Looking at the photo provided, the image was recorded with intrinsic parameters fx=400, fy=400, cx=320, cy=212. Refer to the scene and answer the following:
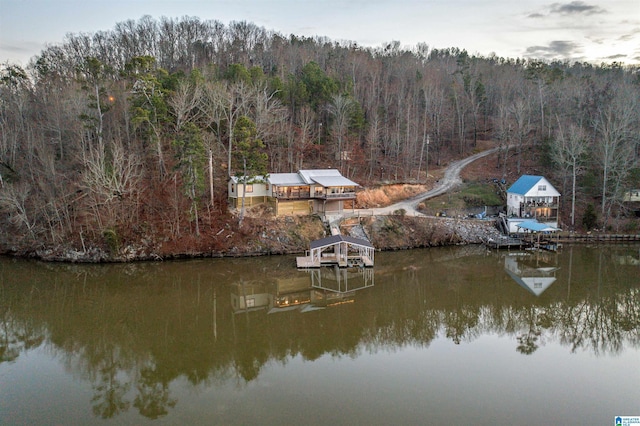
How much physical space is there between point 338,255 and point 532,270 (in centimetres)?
1300

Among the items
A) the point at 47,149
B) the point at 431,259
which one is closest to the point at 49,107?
the point at 47,149

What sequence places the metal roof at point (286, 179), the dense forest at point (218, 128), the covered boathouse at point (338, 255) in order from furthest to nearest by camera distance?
the metal roof at point (286, 179) → the dense forest at point (218, 128) → the covered boathouse at point (338, 255)

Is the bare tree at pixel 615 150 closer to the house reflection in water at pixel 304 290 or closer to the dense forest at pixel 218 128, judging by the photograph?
the dense forest at pixel 218 128

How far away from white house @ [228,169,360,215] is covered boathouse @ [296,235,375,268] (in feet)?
18.3

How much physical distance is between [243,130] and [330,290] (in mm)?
13931

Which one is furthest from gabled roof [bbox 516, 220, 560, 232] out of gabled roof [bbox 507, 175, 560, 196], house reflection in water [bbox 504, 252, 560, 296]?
gabled roof [bbox 507, 175, 560, 196]

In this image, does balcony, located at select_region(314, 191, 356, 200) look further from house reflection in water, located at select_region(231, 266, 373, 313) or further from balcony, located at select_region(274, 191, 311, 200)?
house reflection in water, located at select_region(231, 266, 373, 313)

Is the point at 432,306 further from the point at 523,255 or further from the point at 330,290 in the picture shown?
the point at 523,255

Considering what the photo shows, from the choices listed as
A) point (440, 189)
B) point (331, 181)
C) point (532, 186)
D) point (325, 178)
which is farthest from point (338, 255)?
point (532, 186)

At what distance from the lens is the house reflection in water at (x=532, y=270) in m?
23.8

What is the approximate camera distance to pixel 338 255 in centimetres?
2716

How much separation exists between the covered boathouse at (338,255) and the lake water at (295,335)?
2.66ft

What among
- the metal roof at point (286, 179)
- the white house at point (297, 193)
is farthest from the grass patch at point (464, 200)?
the metal roof at point (286, 179)

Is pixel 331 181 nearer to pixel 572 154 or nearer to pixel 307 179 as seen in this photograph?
pixel 307 179
